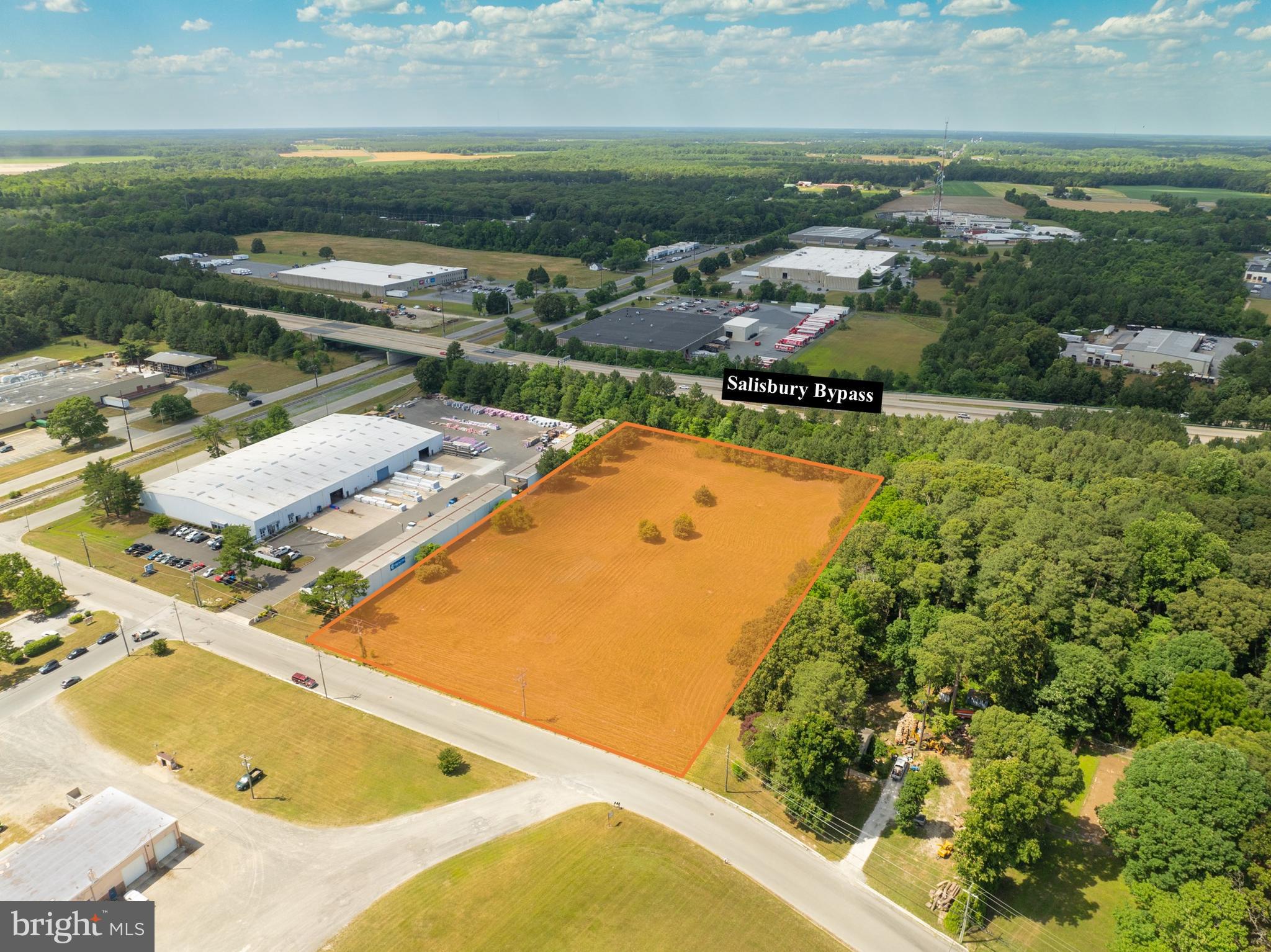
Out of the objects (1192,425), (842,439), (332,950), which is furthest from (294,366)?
(1192,425)

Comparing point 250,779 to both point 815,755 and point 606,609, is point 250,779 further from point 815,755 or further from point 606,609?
point 606,609

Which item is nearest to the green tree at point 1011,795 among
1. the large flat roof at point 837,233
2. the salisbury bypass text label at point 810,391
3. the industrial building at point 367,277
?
the salisbury bypass text label at point 810,391

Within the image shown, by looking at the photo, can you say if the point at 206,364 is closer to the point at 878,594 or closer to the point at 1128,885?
the point at 878,594

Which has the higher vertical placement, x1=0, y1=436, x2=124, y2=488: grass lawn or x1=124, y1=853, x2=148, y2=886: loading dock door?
x1=0, y1=436, x2=124, y2=488: grass lawn

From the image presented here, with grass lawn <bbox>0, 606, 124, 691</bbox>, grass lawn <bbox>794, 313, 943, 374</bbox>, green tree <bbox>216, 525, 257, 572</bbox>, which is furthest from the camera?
grass lawn <bbox>794, 313, 943, 374</bbox>

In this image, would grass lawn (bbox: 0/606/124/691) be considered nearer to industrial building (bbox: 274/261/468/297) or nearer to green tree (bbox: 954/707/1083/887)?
green tree (bbox: 954/707/1083/887)

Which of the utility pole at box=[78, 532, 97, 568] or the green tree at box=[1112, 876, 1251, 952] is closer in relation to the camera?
the green tree at box=[1112, 876, 1251, 952]

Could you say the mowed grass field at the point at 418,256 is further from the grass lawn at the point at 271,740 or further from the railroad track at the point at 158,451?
the grass lawn at the point at 271,740

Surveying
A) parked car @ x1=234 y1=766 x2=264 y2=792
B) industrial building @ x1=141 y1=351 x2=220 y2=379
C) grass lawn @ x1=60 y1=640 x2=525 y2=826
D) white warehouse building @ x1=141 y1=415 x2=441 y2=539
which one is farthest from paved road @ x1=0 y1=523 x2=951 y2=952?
industrial building @ x1=141 y1=351 x2=220 y2=379
